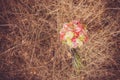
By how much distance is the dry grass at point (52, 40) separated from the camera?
2961mm

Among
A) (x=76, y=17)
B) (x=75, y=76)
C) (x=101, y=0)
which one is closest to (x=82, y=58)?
(x=75, y=76)

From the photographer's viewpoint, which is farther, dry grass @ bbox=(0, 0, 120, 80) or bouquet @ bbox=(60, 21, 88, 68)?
dry grass @ bbox=(0, 0, 120, 80)

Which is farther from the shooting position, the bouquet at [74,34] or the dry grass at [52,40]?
the dry grass at [52,40]

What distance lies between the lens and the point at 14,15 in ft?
10.4

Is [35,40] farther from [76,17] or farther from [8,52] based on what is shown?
[76,17]

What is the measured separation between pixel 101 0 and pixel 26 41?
0.90 m

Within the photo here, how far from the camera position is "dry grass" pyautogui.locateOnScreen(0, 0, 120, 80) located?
2.96m

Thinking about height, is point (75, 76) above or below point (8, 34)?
below

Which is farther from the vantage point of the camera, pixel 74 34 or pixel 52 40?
pixel 52 40

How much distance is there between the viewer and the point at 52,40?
3.10 m

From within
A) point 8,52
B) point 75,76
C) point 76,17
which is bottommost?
point 75,76

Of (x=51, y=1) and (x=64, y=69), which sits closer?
(x=64, y=69)

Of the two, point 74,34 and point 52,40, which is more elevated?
point 74,34

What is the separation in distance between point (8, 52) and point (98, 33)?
0.95 m
